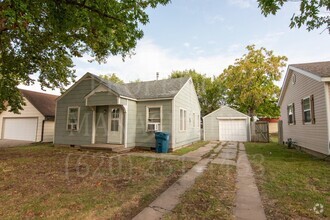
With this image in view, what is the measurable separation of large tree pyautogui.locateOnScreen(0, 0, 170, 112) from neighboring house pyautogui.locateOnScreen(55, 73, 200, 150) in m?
1.50

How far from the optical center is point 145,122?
11.1 metres

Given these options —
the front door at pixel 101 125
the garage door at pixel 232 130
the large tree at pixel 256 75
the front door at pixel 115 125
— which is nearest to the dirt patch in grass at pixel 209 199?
the front door at pixel 115 125

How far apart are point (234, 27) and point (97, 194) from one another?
8.86 meters

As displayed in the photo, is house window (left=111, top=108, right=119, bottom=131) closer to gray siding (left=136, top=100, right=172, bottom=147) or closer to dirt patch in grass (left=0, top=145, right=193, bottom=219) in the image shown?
gray siding (left=136, top=100, right=172, bottom=147)

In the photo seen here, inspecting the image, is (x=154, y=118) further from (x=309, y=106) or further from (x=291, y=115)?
(x=291, y=115)

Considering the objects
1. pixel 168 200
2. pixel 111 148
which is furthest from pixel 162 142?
pixel 168 200

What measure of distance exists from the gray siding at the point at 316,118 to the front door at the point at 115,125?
9565mm

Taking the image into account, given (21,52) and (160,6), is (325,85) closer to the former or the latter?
(160,6)

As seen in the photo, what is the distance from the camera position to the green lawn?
3.30 m

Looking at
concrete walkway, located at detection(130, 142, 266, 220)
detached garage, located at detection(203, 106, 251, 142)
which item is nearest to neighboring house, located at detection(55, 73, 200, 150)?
concrete walkway, located at detection(130, 142, 266, 220)

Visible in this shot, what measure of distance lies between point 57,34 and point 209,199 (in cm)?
768

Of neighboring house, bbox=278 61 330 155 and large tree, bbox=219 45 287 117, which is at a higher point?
large tree, bbox=219 45 287 117

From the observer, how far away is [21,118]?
17109 millimetres

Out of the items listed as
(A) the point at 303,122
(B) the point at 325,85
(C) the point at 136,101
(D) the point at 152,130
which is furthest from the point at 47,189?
(A) the point at 303,122
